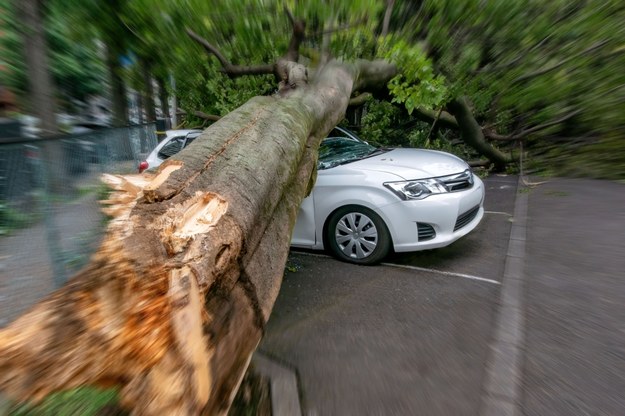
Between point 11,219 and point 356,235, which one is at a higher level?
point 11,219

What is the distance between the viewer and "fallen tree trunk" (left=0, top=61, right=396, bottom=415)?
5.17 feet

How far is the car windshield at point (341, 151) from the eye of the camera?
16.7 ft

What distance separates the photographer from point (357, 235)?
14.8ft

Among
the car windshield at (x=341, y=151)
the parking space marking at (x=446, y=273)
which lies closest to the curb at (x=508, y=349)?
the parking space marking at (x=446, y=273)

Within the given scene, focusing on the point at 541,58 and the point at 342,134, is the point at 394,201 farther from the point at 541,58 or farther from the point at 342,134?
the point at 541,58

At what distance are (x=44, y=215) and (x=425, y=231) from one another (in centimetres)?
322

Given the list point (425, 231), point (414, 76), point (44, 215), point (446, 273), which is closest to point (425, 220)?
Answer: point (425, 231)

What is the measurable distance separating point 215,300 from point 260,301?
0.50m

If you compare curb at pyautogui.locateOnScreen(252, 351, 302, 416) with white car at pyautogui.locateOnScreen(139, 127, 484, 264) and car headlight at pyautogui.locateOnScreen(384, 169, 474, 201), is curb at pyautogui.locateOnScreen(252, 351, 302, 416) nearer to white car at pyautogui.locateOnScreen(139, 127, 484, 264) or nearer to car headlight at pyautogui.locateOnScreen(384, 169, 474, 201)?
white car at pyautogui.locateOnScreen(139, 127, 484, 264)

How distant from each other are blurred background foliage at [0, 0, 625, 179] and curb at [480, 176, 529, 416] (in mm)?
2414

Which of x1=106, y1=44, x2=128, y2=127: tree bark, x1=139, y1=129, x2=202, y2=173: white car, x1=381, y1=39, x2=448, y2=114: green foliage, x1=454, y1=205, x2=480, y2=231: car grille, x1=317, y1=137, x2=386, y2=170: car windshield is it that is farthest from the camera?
x1=139, y1=129, x2=202, y2=173: white car

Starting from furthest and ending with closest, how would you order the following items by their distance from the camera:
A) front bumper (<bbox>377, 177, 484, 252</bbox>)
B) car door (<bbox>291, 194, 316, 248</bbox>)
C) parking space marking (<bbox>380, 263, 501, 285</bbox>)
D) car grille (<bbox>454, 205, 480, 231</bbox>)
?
car door (<bbox>291, 194, 316, 248</bbox>), car grille (<bbox>454, 205, 480, 231</bbox>), front bumper (<bbox>377, 177, 484, 252</bbox>), parking space marking (<bbox>380, 263, 501, 285</bbox>)

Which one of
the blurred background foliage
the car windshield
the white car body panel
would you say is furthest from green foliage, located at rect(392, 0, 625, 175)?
the white car body panel

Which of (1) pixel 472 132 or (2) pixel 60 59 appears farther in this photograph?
(1) pixel 472 132
